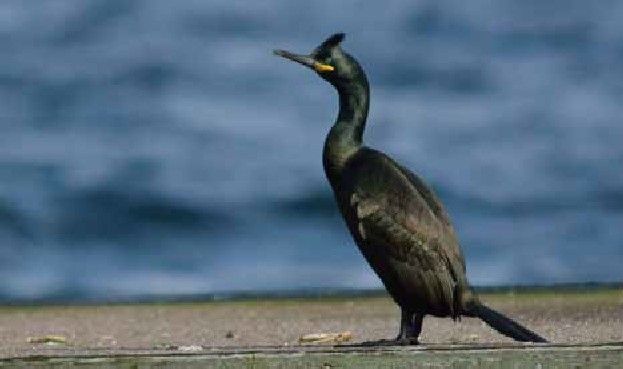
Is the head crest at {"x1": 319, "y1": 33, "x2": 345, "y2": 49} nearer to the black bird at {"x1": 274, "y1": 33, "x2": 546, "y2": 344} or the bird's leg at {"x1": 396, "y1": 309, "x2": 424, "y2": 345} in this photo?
the black bird at {"x1": 274, "y1": 33, "x2": 546, "y2": 344}

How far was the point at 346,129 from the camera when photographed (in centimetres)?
777

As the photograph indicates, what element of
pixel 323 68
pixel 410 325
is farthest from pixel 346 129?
pixel 410 325

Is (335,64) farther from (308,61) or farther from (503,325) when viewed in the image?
(503,325)

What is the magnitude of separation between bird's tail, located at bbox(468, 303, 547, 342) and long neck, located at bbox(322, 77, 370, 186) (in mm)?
691

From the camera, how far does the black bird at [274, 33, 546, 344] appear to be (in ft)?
23.9

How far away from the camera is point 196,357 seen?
5.99m

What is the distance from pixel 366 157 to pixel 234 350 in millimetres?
1617

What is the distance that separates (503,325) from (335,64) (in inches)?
47.6

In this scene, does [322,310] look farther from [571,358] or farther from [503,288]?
[571,358]

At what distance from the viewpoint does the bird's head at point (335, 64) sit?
7855 millimetres

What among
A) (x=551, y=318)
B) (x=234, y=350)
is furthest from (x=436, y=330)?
(x=234, y=350)

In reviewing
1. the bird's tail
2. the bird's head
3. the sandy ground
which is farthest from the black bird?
the sandy ground

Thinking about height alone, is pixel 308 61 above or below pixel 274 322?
above

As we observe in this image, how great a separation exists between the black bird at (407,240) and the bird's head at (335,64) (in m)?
0.32
